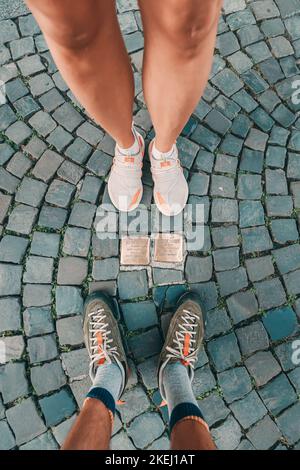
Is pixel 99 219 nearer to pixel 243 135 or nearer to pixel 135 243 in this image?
pixel 135 243

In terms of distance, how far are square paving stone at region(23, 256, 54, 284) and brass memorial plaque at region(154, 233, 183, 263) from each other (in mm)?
653

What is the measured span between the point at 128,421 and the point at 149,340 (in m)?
0.46

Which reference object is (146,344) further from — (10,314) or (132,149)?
(132,149)

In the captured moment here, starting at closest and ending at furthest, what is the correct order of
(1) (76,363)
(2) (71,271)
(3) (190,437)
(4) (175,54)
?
(4) (175,54)
(3) (190,437)
(1) (76,363)
(2) (71,271)

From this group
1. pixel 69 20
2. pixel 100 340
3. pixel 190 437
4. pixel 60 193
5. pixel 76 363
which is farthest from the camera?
pixel 60 193

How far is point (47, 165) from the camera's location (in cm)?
271

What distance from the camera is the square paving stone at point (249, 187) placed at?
105 inches

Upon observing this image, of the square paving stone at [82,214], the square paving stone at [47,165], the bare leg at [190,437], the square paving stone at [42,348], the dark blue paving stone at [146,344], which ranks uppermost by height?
the square paving stone at [47,165]

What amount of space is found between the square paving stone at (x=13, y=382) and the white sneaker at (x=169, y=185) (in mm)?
1262

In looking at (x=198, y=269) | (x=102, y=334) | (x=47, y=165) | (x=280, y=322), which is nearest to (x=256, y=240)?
(x=198, y=269)

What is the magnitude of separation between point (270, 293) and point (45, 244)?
4.60ft

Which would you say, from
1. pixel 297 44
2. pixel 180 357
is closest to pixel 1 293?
pixel 180 357

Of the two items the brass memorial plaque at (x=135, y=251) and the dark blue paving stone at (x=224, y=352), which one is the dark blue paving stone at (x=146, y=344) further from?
the brass memorial plaque at (x=135, y=251)

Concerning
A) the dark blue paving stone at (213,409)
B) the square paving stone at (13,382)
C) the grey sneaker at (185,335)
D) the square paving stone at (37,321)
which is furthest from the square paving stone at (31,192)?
the dark blue paving stone at (213,409)
